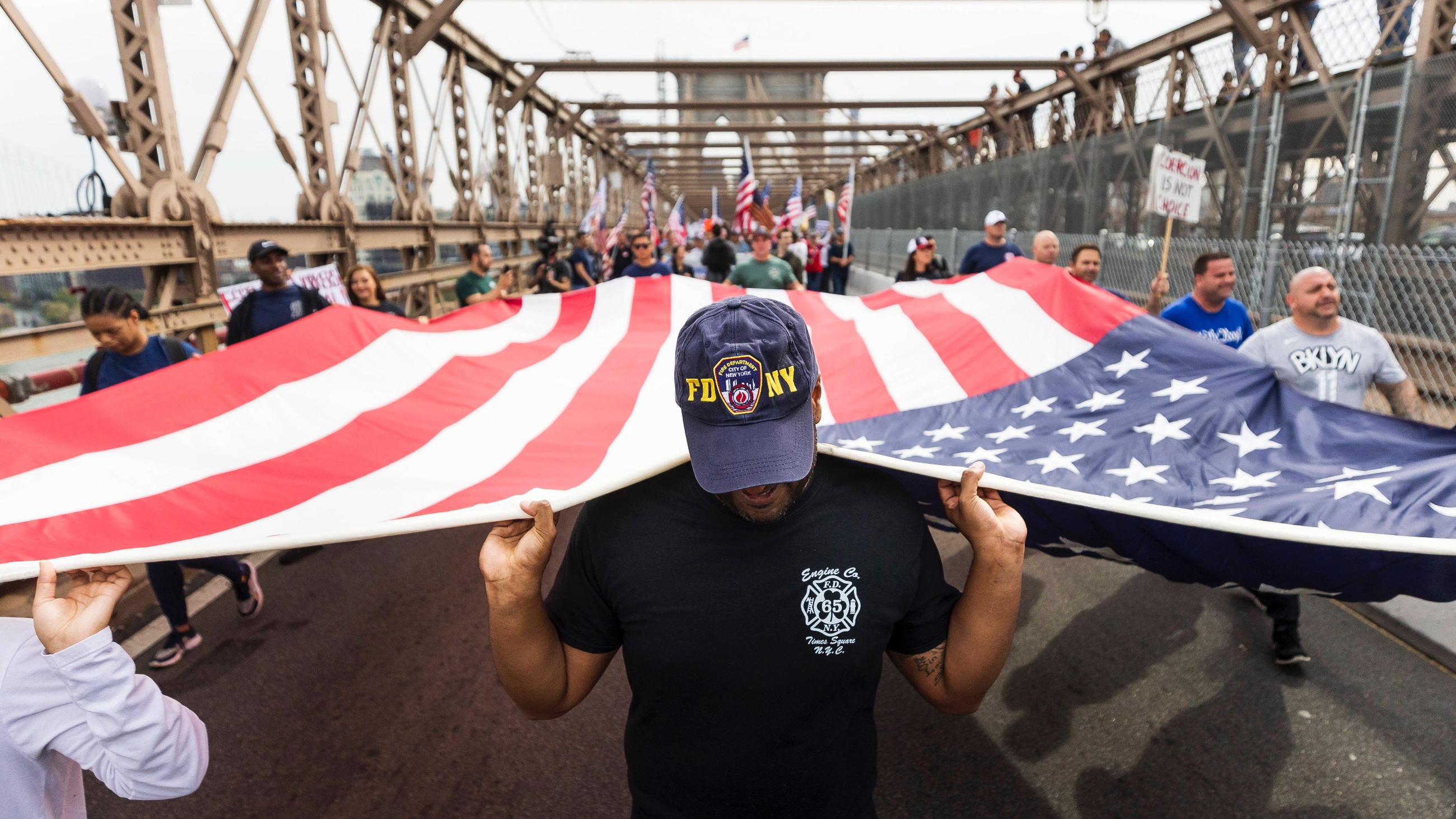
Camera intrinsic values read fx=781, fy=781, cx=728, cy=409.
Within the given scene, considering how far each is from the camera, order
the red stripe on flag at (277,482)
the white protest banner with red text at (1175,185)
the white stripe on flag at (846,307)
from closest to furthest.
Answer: the red stripe on flag at (277,482), the white stripe on flag at (846,307), the white protest banner with red text at (1175,185)

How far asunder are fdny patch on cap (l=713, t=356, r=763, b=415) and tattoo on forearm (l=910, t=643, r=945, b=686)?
0.69 m

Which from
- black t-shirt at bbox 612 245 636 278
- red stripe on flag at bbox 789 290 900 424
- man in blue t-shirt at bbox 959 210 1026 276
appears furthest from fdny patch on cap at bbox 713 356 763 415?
black t-shirt at bbox 612 245 636 278

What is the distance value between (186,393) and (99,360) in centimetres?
159

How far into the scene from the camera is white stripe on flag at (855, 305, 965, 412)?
11.4ft

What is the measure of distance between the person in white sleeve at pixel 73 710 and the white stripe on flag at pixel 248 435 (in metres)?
0.73

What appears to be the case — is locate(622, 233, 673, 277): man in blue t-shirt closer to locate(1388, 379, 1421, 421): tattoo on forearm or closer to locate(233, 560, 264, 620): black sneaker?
locate(233, 560, 264, 620): black sneaker

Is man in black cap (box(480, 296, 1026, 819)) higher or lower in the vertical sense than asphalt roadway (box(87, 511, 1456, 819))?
higher

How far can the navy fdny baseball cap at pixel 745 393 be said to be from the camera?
1453 mm

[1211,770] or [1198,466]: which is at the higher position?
[1198,466]

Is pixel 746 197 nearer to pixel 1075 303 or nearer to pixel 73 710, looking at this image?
pixel 1075 303

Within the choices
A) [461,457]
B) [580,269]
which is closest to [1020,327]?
[461,457]

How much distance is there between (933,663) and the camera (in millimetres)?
1691

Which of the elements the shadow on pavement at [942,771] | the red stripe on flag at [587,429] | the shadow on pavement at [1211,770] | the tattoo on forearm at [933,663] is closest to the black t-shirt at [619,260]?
the red stripe on flag at [587,429]

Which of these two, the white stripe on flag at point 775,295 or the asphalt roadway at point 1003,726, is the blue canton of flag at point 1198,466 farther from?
the white stripe on flag at point 775,295
